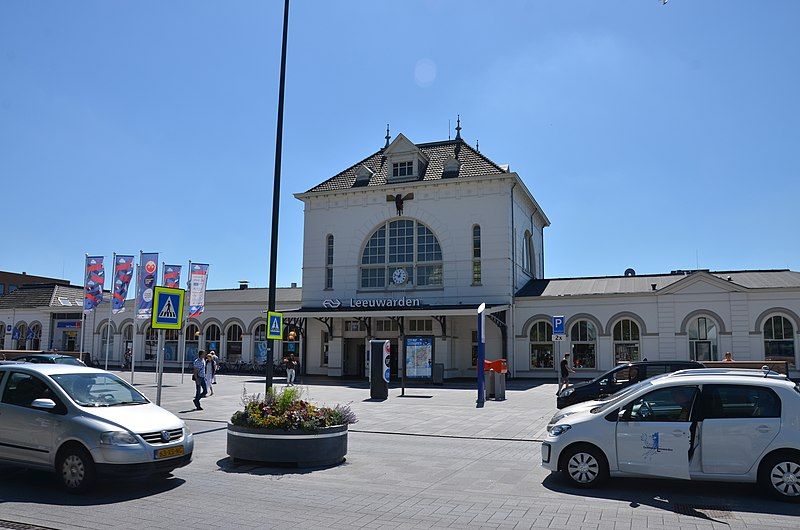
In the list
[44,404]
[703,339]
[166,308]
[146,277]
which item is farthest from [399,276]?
[44,404]

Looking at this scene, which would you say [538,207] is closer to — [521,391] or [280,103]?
[521,391]

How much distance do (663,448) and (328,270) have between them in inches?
1271

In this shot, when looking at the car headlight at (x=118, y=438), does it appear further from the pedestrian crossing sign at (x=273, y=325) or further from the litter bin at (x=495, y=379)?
the litter bin at (x=495, y=379)

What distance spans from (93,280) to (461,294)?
2054 centimetres

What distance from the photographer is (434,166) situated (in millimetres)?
39094

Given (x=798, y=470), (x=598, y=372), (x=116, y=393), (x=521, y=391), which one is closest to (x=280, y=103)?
(x=116, y=393)

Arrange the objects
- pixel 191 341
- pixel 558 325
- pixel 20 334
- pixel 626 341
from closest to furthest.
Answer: pixel 558 325, pixel 626 341, pixel 191 341, pixel 20 334

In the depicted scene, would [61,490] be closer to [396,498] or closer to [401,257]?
[396,498]

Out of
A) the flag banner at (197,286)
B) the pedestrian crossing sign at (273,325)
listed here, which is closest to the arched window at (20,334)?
the flag banner at (197,286)

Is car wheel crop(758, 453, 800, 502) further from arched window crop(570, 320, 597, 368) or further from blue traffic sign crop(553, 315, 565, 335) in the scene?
arched window crop(570, 320, 597, 368)

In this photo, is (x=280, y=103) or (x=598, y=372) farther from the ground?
(x=280, y=103)

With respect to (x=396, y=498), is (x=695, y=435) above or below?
above

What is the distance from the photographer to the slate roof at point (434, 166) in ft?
123

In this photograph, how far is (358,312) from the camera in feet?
114
